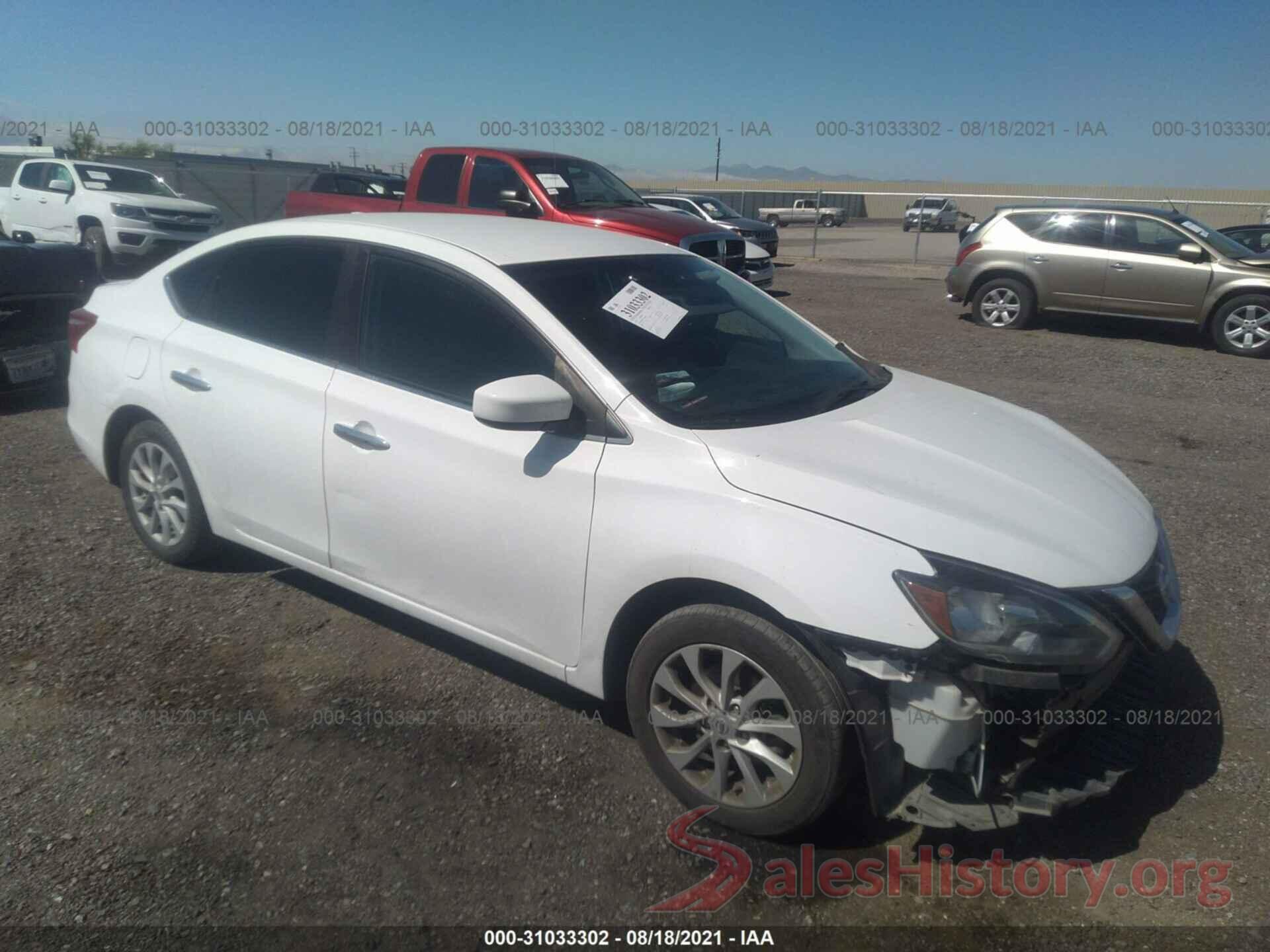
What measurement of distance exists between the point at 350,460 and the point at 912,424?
2.02 meters

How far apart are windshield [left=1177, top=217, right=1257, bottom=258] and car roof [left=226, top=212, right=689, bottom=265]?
31.9 feet

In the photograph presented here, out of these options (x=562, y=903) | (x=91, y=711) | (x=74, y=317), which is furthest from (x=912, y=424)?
(x=74, y=317)

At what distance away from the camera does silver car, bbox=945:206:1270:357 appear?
1095cm

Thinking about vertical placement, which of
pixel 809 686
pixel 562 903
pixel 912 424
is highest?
pixel 912 424

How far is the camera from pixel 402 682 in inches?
145

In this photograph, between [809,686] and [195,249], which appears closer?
[809,686]

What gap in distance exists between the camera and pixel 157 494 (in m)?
4.41

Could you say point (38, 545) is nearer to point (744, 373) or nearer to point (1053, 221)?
point (744, 373)

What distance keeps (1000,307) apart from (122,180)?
1396 cm

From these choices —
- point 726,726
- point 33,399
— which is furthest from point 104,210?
point 726,726

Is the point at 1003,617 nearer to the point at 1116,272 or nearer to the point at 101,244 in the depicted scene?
the point at 1116,272

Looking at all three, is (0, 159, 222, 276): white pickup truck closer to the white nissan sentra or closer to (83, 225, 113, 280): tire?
(83, 225, 113, 280): tire

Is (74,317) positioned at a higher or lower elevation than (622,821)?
higher

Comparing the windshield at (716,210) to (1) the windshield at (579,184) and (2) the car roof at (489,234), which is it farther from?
(2) the car roof at (489,234)
